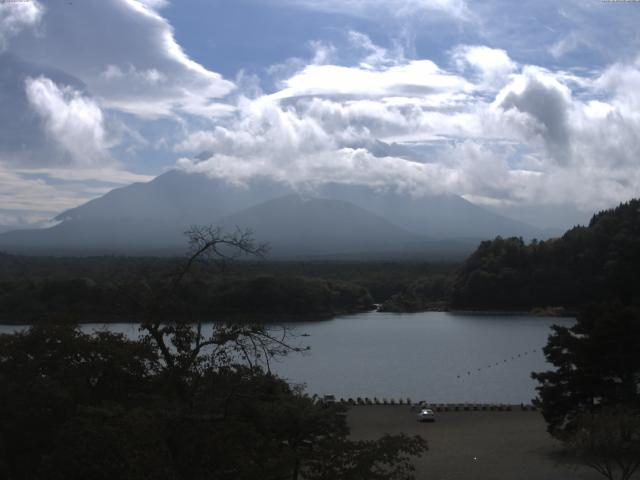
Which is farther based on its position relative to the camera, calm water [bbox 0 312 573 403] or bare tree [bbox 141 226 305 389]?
calm water [bbox 0 312 573 403]

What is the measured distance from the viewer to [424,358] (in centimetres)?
3297

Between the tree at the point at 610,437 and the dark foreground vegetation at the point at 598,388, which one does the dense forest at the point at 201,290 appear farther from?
the dark foreground vegetation at the point at 598,388

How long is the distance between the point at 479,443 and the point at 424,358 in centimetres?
1777

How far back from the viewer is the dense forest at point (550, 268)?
5019 cm

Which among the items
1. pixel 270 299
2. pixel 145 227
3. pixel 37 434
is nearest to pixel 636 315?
pixel 37 434

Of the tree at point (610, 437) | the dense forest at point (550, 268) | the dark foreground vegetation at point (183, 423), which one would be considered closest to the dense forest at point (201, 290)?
the dark foreground vegetation at point (183, 423)

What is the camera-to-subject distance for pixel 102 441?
223 inches

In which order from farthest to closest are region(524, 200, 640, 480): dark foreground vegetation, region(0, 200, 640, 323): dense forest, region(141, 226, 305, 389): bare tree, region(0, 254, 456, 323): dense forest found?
1. region(0, 200, 640, 323): dense forest
2. region(524, 200, 640, 480): dark foreground vegetation
3. region(0, 254, 456, 323): dense forest
4. region(141, 226, 305, 389): bare tree

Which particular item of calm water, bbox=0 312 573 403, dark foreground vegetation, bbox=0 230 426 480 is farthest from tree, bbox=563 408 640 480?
calm water, bbox=0 312 573 403

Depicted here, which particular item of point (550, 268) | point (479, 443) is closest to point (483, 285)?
point (550, 268)

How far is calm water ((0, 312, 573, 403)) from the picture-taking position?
25250 millimetres

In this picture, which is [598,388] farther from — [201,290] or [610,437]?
[201,290]

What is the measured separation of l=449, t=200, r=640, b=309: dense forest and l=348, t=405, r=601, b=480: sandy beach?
3187cm

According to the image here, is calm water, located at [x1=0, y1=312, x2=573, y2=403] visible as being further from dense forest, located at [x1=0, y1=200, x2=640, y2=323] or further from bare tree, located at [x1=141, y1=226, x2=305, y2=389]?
bare tree, located at [x1=141, y1=226, x2=305, y2=389]
